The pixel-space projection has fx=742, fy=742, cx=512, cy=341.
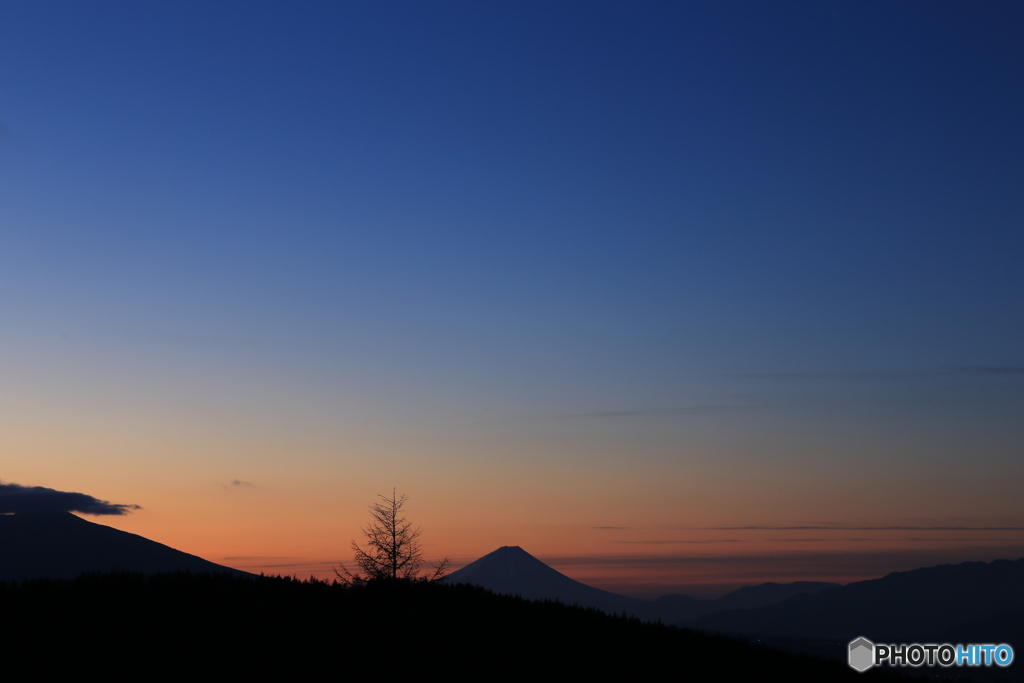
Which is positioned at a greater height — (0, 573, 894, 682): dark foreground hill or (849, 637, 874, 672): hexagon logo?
(0, 573, 894, 682): dark foreground hill

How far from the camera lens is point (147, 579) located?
83.0 ft

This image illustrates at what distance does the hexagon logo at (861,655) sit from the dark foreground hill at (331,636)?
520 mm

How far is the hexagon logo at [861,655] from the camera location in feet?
77.3

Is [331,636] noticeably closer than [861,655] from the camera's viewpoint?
Yes

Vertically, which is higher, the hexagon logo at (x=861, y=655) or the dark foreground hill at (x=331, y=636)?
the dark foreground hill at (x=331, y=636)

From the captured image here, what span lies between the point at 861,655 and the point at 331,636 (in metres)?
16.7

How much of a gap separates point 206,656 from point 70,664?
2942 mm

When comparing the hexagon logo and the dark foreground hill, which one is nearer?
the dark foreground hill

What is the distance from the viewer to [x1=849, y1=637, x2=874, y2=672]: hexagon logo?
2355cm

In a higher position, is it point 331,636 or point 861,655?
point 331,636

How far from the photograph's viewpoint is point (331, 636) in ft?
67.2

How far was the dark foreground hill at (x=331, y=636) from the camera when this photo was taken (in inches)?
719

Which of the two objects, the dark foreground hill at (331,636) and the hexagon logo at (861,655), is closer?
the dark foreground hill at (331,636)

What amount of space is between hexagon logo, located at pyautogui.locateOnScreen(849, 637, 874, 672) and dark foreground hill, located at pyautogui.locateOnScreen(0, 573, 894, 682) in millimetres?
520
